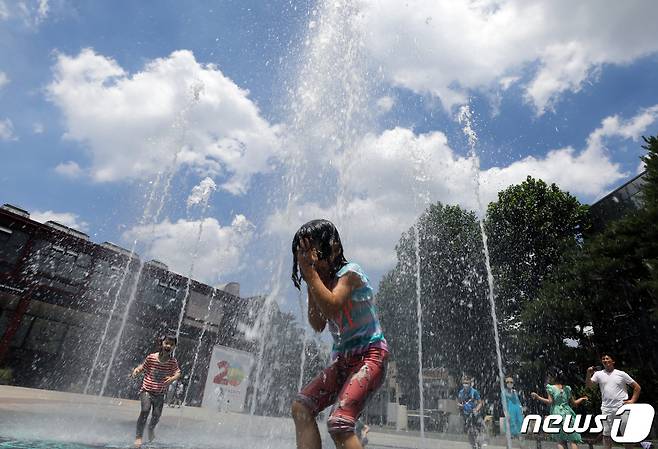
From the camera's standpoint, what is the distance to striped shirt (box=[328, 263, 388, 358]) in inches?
83.8

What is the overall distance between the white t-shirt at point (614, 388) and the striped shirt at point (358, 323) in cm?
565

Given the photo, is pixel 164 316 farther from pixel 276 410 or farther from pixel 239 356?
pixel 276 410

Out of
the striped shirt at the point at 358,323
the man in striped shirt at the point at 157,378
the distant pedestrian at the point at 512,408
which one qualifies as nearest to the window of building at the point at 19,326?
the man in striped shirt at the point at 157,378

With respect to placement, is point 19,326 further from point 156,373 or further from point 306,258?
point 306,258

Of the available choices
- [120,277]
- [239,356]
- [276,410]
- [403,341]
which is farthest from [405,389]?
[120,277]

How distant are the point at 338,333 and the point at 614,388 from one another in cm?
579

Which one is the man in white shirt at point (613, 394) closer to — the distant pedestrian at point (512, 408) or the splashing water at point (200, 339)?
the distant pedestrian at point (512, 408)

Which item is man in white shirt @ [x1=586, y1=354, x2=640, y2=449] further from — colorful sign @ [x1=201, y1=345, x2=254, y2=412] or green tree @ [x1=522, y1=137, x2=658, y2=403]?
colorful sign @ [x1=201, y1=345, x2=254, y2=412]

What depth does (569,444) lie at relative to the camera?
652cm

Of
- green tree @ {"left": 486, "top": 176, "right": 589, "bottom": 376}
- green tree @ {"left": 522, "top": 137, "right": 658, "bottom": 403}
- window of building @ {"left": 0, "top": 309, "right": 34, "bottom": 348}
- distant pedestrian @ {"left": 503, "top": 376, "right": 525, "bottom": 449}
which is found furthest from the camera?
green tree @ {"left": 486, "top": 176, "right": 589, "bottom": 376}

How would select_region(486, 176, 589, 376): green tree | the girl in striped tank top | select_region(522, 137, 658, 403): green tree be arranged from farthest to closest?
select_region(486, 176, 589, 376): green tree
select_region(522, 137, 658, 403): green tree
the girl in striped tank top

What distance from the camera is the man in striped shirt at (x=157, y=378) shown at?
5746 millimetres

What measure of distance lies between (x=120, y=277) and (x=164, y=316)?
398 centimetres

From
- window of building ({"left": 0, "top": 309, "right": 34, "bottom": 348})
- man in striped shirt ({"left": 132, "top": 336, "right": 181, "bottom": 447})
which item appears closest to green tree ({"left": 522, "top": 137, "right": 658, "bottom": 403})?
man in striped shirt ({"left": 132, "top": 336, "right": 181, "bottom": 447})
